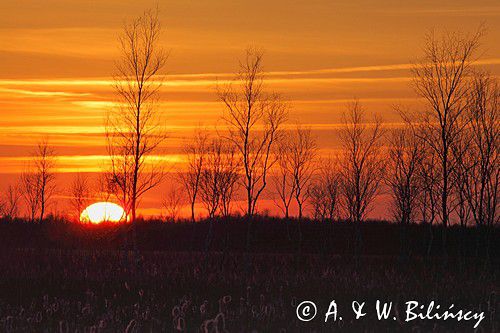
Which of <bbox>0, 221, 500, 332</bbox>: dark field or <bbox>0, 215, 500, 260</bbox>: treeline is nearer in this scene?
<bbox>0, 221, 500, 332</bbox>: dark field

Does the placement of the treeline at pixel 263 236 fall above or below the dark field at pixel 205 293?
above

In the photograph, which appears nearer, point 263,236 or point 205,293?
point 205,293

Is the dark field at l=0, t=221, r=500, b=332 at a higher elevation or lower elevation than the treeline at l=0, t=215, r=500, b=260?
lower

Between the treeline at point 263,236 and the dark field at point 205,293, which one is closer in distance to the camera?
the dark field at point 205,293

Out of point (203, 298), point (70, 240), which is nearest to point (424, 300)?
point (203, 298)

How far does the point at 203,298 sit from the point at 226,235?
36840 mm

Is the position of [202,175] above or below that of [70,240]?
above

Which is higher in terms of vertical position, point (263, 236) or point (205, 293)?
point (263, 236)

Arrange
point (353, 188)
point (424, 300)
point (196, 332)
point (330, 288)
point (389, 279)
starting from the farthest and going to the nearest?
point (353, 188), point (389, 279), point (330, 288), point (424, 300), point (196, 332)

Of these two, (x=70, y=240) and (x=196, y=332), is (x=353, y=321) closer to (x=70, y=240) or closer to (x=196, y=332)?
(x=196, y=332)

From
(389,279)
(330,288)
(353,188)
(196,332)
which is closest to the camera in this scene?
(196,332)

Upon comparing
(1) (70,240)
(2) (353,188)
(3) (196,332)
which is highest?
(2) (353,188)

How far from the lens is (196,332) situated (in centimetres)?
1577

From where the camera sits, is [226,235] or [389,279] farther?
[226,235]
